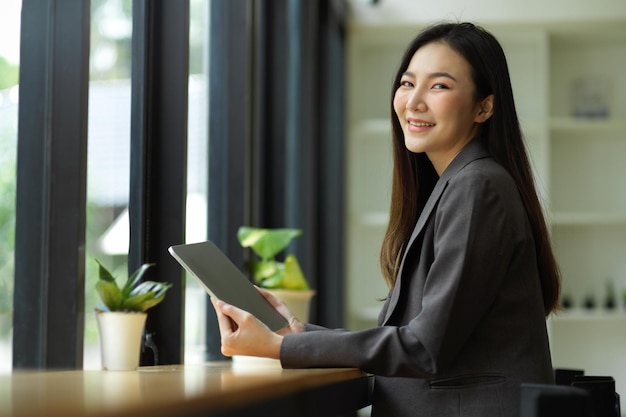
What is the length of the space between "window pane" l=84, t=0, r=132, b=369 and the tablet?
14.8 inches

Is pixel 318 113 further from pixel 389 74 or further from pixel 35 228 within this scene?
pixel 35 228

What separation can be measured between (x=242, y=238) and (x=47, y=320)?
1.24 m

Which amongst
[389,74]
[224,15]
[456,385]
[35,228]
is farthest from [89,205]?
[389,74]

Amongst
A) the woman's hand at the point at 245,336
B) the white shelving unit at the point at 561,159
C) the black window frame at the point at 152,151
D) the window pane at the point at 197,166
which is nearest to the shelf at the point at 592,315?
the white shelving unit at the point at 561,159

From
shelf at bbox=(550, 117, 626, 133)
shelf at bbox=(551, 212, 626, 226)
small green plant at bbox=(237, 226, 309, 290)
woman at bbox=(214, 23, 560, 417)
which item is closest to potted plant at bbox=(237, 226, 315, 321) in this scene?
small green plant at bbox=(237, 226, 309, 290)

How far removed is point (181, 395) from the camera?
3.46 feet

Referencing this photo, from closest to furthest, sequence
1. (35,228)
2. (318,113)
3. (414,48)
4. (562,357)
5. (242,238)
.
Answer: (35,228), (414,48), (242,238), (318,113), (562,357)

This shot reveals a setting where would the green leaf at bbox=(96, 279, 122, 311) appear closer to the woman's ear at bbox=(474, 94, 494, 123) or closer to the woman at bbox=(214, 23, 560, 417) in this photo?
the woman at bbox=(214, 23, 560, 417)

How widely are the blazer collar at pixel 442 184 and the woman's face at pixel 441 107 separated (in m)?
0.04

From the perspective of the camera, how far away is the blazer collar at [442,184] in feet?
6.03

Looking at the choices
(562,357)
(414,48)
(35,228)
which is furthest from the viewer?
(562,357)

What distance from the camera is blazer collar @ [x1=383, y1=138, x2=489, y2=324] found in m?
1.84

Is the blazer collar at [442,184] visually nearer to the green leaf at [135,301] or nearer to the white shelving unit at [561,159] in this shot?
the green leaf at [135,301]

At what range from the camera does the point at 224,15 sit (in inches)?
133
